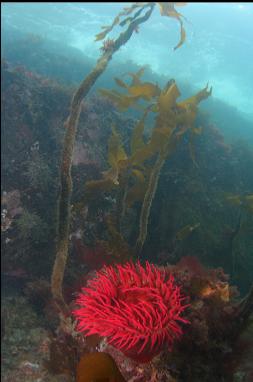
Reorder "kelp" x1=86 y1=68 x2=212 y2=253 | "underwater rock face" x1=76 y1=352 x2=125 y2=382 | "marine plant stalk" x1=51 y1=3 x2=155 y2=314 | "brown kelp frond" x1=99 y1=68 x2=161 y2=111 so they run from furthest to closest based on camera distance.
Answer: "brown kelp frond" x1=99 y1=68 x2=161 y2=111 → "kelp" x1=86 y1=68 x2=212 y2=253 → "marine plant stalk" x1=51 y1=3 x2=155 y2=314 → "underwater rock face" x1=76 y1=352 x2=125 y2=382

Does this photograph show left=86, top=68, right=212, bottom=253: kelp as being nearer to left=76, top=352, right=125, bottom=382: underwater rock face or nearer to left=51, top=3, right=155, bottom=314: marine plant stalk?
left=51, top=3, right=155, bottom=314: marine plant stalk

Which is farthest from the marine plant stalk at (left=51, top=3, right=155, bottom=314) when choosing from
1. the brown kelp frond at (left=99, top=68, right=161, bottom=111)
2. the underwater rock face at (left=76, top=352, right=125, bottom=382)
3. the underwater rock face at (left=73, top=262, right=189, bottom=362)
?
the brown kelp frond at (left=99, top=68, right=161, bottom=111)

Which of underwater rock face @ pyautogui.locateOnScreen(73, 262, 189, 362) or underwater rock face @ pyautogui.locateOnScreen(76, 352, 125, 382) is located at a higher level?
underwater rock face @ pyautogui.locateOnScreen(73, 262, 189, 362)

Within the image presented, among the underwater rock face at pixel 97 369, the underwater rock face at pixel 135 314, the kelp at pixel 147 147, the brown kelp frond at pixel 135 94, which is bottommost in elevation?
the underwater rock face at pixel 97 369

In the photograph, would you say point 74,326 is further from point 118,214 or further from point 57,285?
point 118,214

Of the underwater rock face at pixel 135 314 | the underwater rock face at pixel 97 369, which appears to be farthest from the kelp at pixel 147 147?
the underwater rock face at pixel 97 369

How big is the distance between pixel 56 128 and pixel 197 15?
18.7 metres

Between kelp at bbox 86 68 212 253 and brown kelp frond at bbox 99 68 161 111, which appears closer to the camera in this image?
kelp at bbox 86 68 212 253

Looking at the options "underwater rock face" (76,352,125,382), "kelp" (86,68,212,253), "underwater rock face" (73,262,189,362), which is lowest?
"underwater rock face" (76,352,125,382)

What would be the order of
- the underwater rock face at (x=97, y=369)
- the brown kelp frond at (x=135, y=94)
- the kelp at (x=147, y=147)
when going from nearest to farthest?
the underwater rock face at (x=97, y=369) → the kelp at (x=147, y=147) → the brown kelp frond at (x=135, y=94)

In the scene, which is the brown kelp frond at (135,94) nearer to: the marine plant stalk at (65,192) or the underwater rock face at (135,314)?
the marine plant stalk at (65,192)

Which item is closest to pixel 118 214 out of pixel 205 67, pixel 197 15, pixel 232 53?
pixel 197 15

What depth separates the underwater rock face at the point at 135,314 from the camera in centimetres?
217

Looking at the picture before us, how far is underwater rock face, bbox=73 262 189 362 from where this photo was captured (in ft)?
7.13
